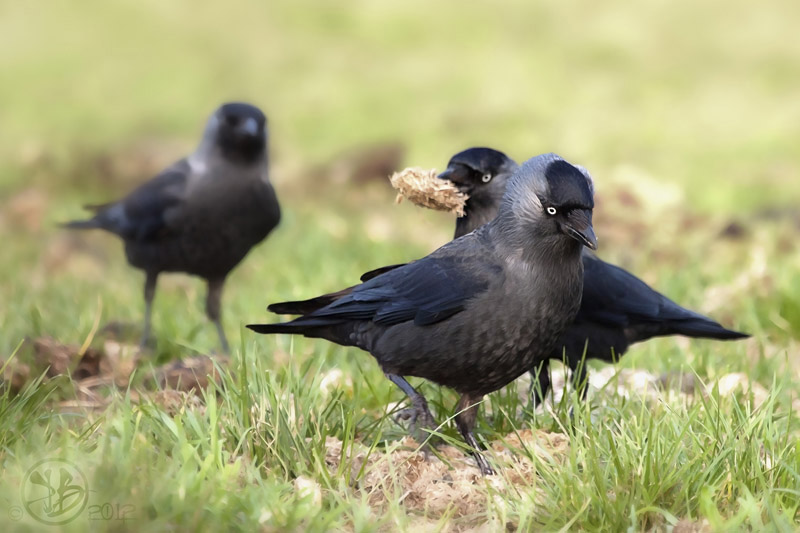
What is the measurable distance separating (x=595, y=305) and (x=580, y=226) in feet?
4.09

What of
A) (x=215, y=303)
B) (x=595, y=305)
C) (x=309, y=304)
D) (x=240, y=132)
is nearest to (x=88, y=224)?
(x=215, y=303)

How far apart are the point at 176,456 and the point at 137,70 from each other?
35.4ft

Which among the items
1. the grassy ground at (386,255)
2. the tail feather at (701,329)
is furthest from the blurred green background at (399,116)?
the tail feather at (701,329)

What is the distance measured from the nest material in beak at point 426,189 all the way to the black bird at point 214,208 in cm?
184

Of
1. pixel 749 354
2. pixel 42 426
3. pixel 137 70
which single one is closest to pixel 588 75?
pixel 137 70

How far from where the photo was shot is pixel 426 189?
13.6 ft

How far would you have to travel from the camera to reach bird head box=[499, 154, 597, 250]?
11.1 feet

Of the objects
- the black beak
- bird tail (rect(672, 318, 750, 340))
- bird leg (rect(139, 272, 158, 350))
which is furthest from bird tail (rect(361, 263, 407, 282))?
bird leg (rect(139, 272, 158, 350))

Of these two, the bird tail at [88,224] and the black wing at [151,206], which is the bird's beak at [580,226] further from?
the bird tail at [88,224]

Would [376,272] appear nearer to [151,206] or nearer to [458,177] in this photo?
[458,177]

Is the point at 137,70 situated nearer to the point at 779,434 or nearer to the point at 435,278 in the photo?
the point at 435,278

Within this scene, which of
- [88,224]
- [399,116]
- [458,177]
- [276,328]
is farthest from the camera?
[399,116]

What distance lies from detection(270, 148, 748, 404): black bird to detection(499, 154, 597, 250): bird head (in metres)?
0.75

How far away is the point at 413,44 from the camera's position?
12656 mm
